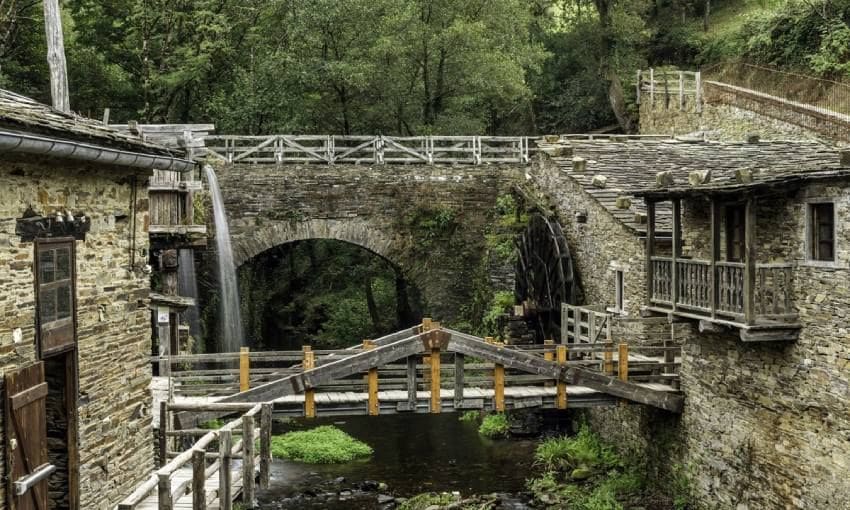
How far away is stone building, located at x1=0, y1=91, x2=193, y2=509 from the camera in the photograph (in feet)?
25.0

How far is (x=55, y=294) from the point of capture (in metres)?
8.42

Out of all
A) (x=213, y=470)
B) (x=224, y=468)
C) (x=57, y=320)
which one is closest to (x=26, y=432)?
(x=57, y=320)

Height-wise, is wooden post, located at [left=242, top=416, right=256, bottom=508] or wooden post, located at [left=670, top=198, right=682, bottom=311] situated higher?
wooden post, located at [left=670, top=198, right=682, bottom=311]

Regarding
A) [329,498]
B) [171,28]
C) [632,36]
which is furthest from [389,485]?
[632,36]

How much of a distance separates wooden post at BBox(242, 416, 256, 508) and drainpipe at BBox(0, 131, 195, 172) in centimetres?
254

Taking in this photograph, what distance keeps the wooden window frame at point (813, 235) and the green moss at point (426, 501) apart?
23.4 ft

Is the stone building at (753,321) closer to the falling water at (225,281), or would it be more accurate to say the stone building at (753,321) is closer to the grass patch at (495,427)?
the grass patch at (495,427)

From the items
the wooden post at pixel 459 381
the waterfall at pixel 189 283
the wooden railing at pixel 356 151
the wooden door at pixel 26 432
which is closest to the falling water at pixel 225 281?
the waterfall at pixel 189 283

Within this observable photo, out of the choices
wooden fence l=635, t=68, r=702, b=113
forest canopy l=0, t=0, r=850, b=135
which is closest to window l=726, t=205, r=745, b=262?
forest canopy l=0, t=0, r=850, b=135

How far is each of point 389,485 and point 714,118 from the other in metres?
15.1

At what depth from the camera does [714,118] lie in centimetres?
2739

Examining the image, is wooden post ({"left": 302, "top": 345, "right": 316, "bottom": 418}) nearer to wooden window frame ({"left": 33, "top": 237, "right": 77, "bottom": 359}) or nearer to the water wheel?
wooden window frame ({"left": 33, "top": 237, "right": 77, "bottom": 359})

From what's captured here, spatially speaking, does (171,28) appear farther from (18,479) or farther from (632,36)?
(18,479)

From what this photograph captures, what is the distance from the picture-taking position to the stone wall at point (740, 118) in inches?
910
